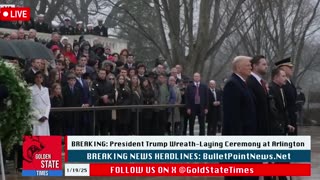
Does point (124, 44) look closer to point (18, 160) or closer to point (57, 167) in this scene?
point (18, 160)

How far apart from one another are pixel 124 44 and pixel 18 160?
22.8 metres

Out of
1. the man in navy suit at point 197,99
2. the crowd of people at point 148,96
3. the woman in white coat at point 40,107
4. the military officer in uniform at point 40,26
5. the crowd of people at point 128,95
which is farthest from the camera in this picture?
the military officer in uniform at point 40,26

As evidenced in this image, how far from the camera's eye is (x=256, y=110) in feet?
33.3

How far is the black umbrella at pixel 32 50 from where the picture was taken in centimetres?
1684

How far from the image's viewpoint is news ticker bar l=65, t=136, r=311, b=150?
9547 mm

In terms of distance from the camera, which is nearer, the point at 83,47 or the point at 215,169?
the point at 215,169

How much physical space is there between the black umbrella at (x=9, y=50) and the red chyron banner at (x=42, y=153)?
457cm

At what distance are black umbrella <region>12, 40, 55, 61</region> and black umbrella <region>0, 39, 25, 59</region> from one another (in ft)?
0.91

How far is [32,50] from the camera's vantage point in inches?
669

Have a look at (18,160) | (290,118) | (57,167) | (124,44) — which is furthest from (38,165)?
(124,44)
